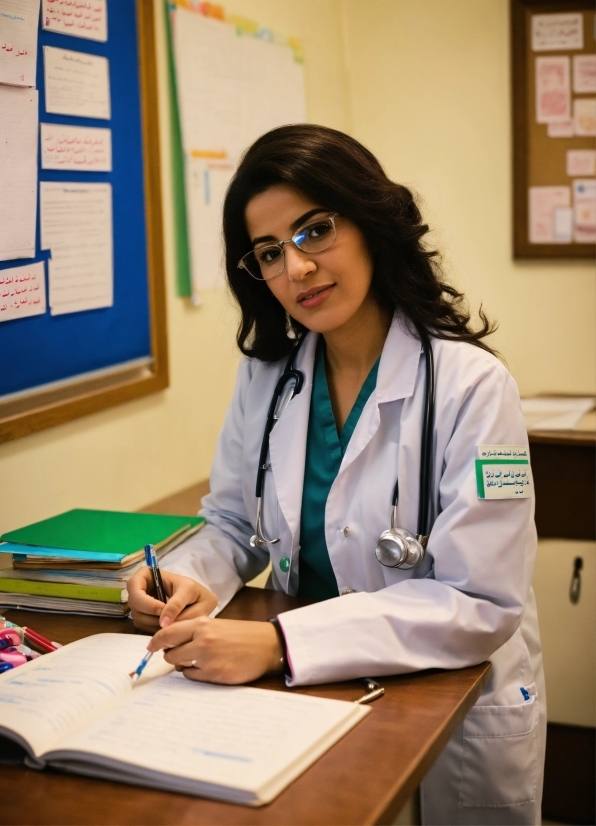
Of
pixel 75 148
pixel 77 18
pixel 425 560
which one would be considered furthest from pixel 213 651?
pixel 77 18

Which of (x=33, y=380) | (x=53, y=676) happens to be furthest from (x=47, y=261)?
(x=53, y=676)

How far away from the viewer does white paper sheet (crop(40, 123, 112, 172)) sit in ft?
5.91

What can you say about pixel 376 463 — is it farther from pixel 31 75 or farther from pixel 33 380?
pixel 31 75

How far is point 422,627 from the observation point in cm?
121

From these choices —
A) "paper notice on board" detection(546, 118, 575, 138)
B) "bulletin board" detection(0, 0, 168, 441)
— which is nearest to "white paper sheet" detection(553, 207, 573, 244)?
"paper notice on board" detection(546, 118, 575, 138)

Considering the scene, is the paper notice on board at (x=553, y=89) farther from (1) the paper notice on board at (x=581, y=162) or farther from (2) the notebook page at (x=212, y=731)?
(2) the notebook page at (x=212, y=731)

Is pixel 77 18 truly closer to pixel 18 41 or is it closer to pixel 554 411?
pixel 18 41

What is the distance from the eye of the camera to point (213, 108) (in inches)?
95.1

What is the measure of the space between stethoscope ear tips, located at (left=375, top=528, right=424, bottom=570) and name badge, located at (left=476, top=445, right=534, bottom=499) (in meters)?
0.13

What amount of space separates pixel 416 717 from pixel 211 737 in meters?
0.25

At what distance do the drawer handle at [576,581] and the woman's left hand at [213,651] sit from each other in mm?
1644

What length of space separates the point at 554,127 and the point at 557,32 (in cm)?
30

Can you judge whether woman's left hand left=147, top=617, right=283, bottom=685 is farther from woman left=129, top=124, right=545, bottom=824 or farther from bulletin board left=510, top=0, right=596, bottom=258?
bulletin board left=510, top=0, right=596, bottom=258

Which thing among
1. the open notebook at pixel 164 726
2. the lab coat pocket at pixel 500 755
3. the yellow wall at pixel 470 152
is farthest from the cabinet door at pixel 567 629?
the open notebook at pixel 164 726
